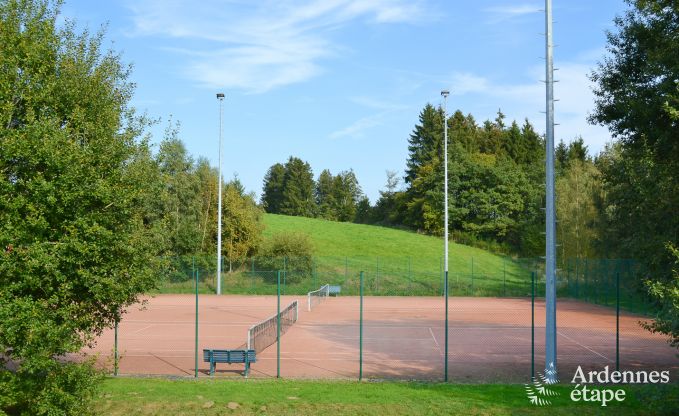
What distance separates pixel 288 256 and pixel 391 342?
90.6 feet

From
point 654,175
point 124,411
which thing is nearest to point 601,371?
point 654,175

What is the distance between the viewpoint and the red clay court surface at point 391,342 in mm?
16125

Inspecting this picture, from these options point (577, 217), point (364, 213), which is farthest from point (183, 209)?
point (364, 213)

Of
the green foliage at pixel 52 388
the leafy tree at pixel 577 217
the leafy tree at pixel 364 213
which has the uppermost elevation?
the leafy tree at pixel 364 213

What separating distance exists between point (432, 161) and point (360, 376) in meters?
81.2

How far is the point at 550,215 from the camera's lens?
47.3 feet

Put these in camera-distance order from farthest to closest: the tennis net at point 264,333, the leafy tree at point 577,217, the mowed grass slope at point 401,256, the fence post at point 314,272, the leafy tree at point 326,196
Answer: the leafy tree at point 326,196 < the mowed grass slope at point 401,256 < the fence post at point 314,272 < the leafy tree at point 577,217 < the tennis net at point 264,333

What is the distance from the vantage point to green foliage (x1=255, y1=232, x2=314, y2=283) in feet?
156

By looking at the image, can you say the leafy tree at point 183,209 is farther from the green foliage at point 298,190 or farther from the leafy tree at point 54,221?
the green foliage at point 298,190

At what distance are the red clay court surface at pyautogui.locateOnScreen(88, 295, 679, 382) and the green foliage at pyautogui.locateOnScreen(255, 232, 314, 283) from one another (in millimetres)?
10811

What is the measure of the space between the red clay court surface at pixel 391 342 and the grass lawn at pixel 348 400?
170cm
